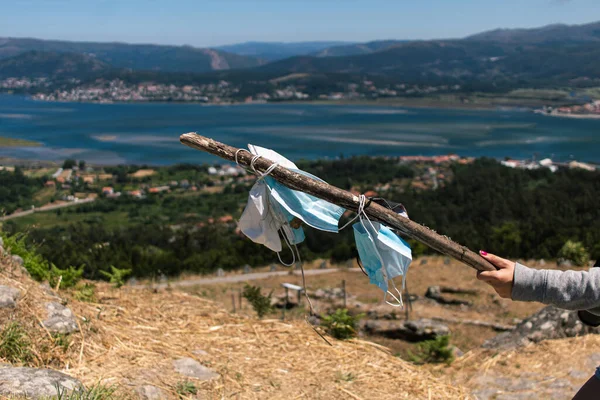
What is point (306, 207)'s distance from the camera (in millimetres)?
2799

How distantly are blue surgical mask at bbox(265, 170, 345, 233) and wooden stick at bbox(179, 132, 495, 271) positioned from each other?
9 cm

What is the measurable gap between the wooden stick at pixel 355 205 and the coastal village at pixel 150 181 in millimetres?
51349

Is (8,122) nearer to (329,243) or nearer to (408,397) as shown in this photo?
(329,243)

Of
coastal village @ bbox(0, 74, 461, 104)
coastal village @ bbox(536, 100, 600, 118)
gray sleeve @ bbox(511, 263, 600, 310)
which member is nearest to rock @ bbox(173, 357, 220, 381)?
gray sleeve @ bbox(511, 263, 600, 310)

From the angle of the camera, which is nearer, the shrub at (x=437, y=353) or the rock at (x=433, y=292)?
the shrub at (x=437, y=353)

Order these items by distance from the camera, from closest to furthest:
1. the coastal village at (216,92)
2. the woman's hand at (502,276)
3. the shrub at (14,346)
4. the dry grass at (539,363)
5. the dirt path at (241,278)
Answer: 1. the woman's hand at (502,276)
2. the shrub at (14,346)
3. the dry grass at (539,363)
4. the dirt path at (241,278)
5. the coastal village at (216,92)

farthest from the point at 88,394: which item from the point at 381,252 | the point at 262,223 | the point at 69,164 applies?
the point at 69,164

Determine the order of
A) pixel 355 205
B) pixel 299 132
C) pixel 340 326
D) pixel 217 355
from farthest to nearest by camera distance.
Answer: pixel 299 132
pixel 340 326
pixel 217 355
pixel 355 205

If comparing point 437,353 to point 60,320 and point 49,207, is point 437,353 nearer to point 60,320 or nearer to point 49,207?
point 60,320

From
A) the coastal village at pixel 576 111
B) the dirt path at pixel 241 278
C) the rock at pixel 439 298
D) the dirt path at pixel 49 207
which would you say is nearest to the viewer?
the rock at pixel 439 298

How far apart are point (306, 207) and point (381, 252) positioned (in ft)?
1.48

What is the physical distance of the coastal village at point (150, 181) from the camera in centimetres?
5755

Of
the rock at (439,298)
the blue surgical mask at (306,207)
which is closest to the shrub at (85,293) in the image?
the blue surgical mask at (306,207)

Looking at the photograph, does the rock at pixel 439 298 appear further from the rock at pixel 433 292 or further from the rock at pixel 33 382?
the rock at pixel 33 382
